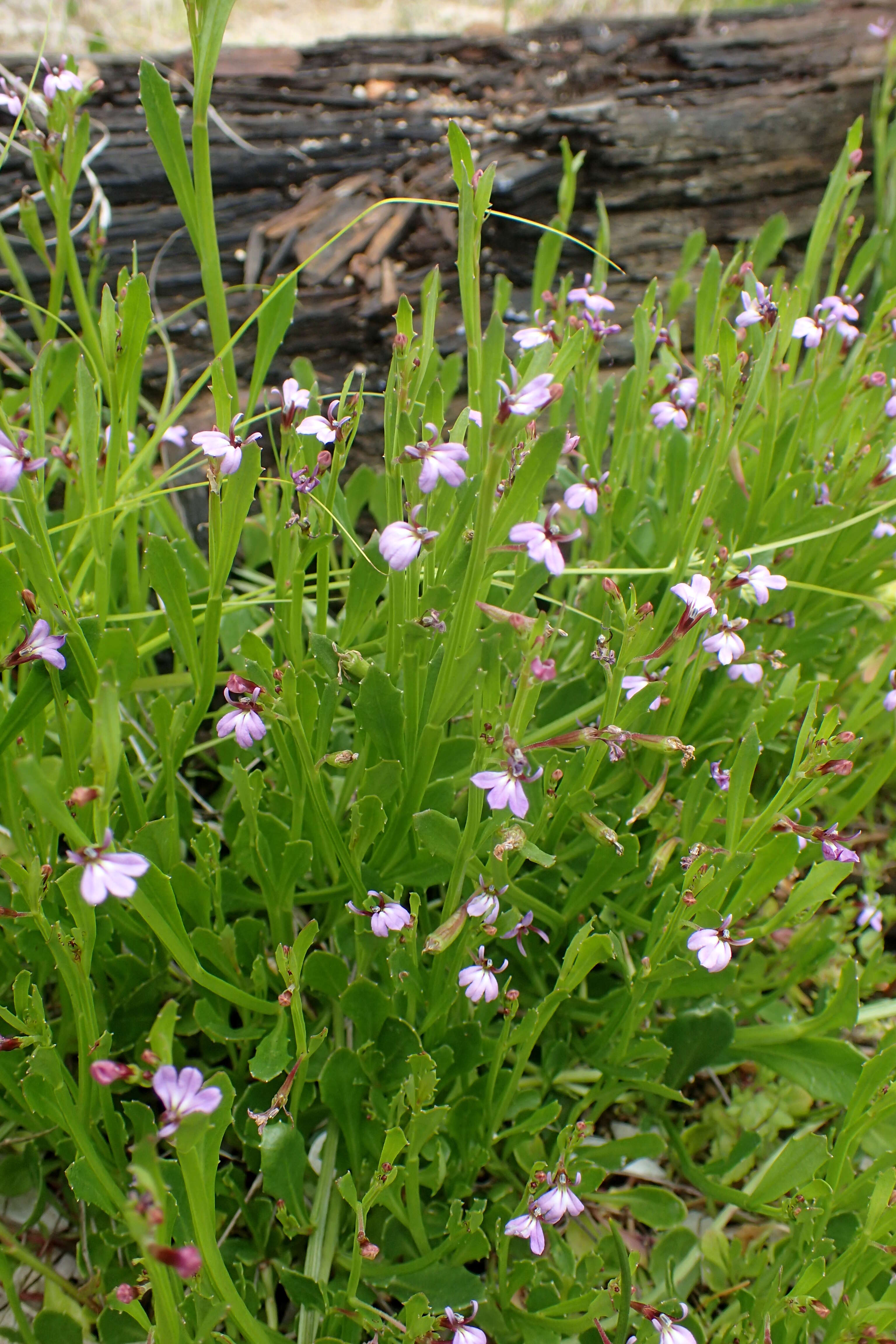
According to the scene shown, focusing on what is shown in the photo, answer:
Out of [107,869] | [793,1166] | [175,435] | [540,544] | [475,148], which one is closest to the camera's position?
[107,869]

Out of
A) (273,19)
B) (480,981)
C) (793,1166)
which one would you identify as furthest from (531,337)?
A: (273,19)

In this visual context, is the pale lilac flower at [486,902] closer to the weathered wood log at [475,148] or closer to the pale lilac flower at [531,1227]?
the pale lilac flower at [531,1227]

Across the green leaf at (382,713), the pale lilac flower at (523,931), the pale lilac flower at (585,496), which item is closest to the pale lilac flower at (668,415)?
the pale lilac flower at (585,496)

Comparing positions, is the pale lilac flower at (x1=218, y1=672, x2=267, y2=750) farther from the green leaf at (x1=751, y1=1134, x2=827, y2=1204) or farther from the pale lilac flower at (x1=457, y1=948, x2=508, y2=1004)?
the green leaf at (x1=751, y1=1134, x2=827, y2=1204)

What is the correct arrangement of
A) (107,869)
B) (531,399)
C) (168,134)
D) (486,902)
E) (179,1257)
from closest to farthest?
(179,1257), (107,869), (531,399), (486,902), (168,134)

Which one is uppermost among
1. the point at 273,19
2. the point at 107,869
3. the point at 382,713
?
the point at 273,19

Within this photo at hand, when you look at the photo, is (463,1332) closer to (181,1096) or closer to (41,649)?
(181,1096)

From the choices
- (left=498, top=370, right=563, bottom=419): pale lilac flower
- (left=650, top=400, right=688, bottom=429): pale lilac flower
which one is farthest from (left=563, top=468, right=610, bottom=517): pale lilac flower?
(left=498, top=370, right=563, bottom=419): pale lilac flower
